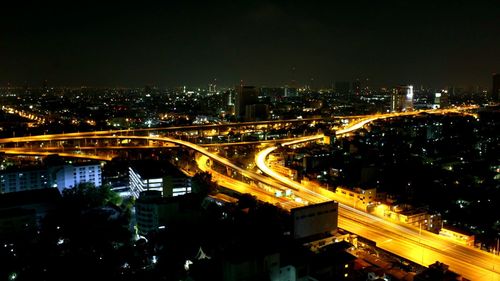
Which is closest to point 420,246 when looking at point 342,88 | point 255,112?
point 255,112

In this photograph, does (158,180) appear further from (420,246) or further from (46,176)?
(420,246)

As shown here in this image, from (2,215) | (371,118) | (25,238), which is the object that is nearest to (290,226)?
(25,238)

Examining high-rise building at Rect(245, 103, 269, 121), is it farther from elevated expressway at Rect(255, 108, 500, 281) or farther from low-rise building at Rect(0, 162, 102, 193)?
elevated expressway at Rect(255, 108, 500, 281)

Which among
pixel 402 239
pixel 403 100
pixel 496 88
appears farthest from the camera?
pixel 496 88

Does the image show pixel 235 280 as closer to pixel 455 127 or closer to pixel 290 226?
pixel 290 226

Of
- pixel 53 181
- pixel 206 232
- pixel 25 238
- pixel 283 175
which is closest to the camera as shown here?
pixel 25 238
